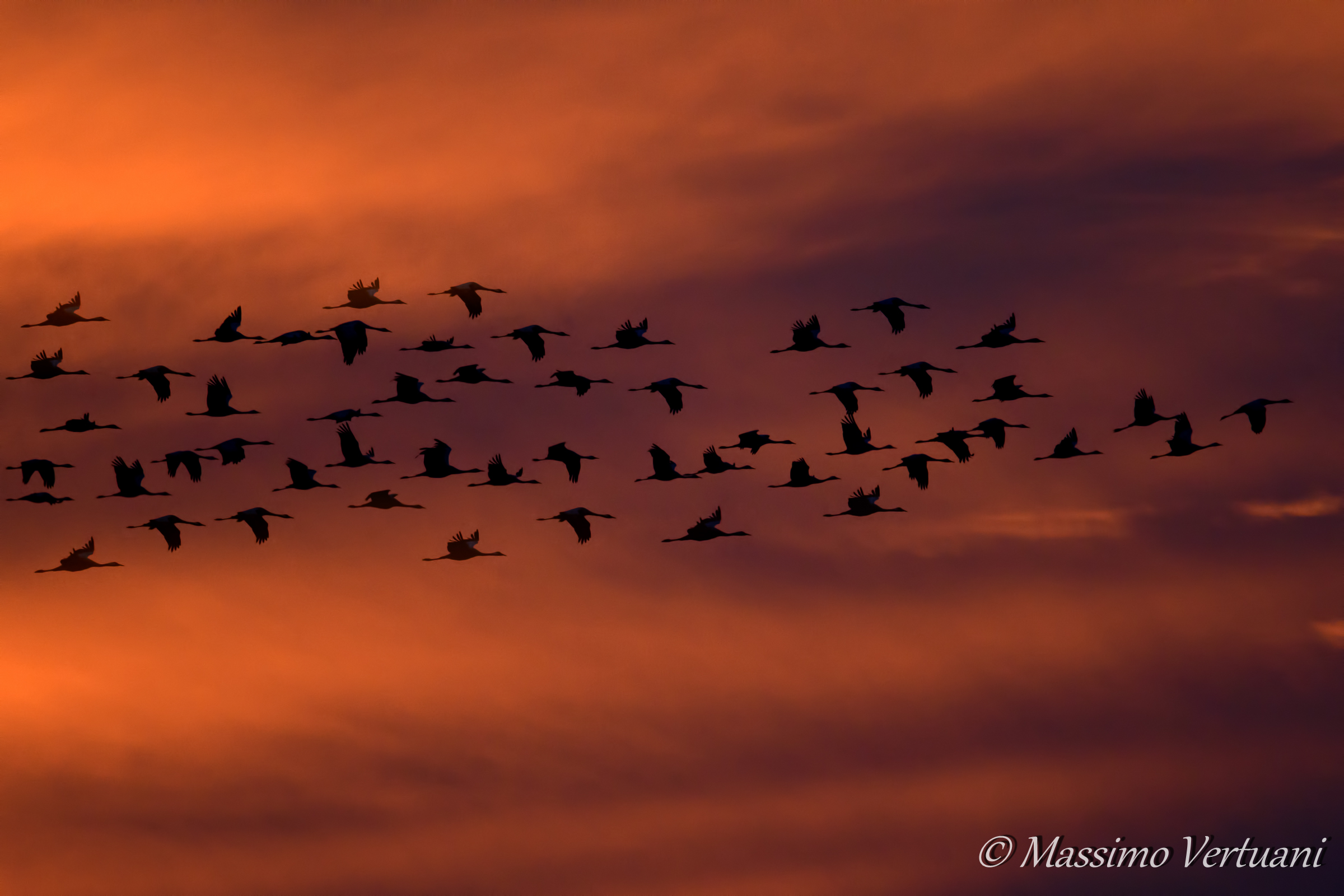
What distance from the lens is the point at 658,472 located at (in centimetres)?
8262

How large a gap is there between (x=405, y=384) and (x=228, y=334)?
21.0 ft

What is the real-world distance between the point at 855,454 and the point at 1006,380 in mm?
5791

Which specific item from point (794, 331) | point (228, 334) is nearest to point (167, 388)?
point (228, 334)

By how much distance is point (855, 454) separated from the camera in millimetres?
83938

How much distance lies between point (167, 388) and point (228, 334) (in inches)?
105

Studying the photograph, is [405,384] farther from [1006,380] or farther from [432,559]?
[1006,380]

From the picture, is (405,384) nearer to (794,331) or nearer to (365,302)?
(365,302)

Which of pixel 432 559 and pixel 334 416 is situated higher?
pixel 334 416

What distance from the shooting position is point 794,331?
267ft

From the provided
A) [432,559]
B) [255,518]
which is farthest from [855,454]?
[255,518]

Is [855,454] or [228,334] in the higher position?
[228,334]

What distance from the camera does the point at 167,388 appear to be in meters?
79.1

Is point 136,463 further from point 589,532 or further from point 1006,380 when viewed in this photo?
point 1006,380

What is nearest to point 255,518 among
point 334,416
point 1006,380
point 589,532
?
point 334,416
